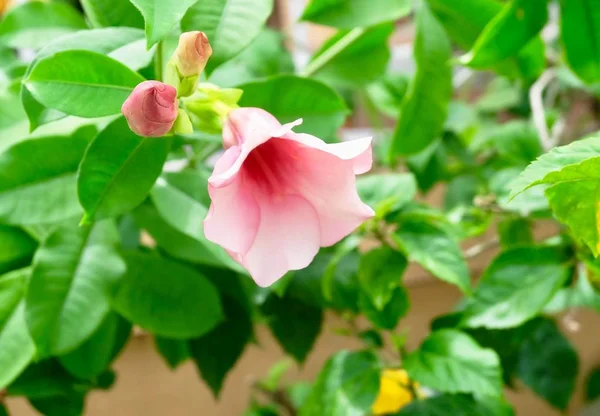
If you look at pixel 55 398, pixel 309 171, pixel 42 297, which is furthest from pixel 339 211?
pixel 55 398

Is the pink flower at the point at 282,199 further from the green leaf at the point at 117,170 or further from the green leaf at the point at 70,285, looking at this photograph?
the green leaf at the point at 70,285

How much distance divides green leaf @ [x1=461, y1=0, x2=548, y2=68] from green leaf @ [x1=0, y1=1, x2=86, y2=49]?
38cm

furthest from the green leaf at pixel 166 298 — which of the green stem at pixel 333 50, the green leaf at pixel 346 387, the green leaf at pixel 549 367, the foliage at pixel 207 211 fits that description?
the green leaf at pixel 549 367

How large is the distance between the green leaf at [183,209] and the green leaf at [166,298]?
2.4 inches

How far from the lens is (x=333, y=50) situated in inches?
22.5

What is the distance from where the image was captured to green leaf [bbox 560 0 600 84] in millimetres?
481

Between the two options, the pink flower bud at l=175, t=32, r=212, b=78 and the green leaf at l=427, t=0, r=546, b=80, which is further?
the green leaf at l=427, t=0, r=546, b=80

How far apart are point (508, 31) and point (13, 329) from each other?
17.9 inches

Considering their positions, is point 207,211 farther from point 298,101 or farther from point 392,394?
point 392,394

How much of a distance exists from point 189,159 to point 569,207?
369 mm

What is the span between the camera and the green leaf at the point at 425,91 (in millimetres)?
548

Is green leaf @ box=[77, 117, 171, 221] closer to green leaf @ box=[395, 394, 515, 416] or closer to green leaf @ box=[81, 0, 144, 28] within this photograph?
green leaf @ box=[81, 0, 144, 28]

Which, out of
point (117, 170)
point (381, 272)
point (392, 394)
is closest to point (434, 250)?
point (381, 272)

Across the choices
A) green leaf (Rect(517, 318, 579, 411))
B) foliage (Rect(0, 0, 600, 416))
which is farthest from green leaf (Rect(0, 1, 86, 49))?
green leaf (Rect(517, 318, 579, 411))
